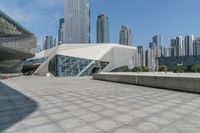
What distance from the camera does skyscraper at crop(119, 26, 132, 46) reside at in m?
161

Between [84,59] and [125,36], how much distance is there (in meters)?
118

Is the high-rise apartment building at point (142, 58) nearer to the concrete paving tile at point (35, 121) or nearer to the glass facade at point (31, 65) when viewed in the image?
the glass facade at point (31, 65)

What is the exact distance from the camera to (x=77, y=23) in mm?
122812

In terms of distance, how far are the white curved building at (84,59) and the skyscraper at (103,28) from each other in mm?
123863

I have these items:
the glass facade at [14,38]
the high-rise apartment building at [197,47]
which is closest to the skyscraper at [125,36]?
the high-rise apartment building at [197,47]

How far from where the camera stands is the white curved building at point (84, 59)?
47.1 meters

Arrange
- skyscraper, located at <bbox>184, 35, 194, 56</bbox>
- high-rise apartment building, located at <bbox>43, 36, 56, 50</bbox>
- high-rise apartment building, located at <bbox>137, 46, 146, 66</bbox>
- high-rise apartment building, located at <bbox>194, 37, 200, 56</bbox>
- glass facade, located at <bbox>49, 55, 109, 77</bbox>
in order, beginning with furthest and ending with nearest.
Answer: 1. high-rise apartment building, located at <bbox>43, 36, 56, 50</bbox>
2. skyscraper, located at <bbox>184, 35, 194, 56</bbox>
3. high-rise apartment building, located at <bbox>194, 37, 200, 56</bbox>
4. high-rise apartment building, located at <bbox>137, 46, 146, 66</bbox>
5. glass facade, located at <bbox>49, 55, 109, 77</bbox>

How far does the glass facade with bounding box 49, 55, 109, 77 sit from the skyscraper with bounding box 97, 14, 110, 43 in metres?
132

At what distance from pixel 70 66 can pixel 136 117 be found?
4291 cm

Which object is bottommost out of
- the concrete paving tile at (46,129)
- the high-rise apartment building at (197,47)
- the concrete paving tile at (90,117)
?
the concrete paving tile at (46,129)

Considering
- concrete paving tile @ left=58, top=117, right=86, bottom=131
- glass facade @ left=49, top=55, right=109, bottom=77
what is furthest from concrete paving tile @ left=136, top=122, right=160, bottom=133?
glass facade @ left=49, top=55, right=109, bottom=77

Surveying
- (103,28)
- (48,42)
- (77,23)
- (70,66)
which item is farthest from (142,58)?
(48,42)

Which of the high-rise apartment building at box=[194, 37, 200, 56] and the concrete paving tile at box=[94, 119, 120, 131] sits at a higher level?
the high-rise apartment building at box=[194, 37, 200, 56]

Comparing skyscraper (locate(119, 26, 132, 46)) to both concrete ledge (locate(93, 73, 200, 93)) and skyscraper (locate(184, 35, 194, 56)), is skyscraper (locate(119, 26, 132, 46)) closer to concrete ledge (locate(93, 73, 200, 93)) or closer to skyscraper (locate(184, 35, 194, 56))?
skyscraper (locate(184, 35, 194, 56))
